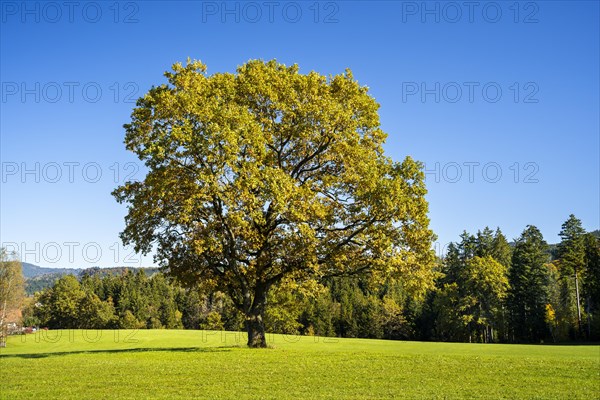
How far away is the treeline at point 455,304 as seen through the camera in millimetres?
74062

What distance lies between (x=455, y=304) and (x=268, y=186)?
200 feet

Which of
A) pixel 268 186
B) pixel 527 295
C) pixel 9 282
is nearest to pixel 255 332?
pixel 268 186

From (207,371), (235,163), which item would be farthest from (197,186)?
(207,371)

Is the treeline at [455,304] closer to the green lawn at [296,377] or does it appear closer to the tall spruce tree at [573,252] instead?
the tall spruce tree at [573,252]

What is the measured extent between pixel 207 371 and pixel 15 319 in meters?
70.2

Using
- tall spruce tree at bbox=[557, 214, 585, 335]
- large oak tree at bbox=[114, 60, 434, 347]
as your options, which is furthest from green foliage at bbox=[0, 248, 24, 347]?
tall spruce tree at bbox=[557, 214, 585, 335]

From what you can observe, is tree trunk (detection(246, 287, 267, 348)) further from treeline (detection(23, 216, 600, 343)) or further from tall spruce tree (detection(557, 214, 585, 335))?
tall spruce tree (detection(557, 214, 585, 335))

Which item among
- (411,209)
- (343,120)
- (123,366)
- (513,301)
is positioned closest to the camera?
(123,366)

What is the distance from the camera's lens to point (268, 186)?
86.4 feet

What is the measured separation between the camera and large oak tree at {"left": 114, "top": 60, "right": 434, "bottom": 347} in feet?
88.2

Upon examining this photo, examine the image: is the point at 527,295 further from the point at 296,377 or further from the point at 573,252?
the point at 296,377

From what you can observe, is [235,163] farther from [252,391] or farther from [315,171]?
[252,391]

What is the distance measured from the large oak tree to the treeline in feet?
13.8

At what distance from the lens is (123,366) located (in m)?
23.1
